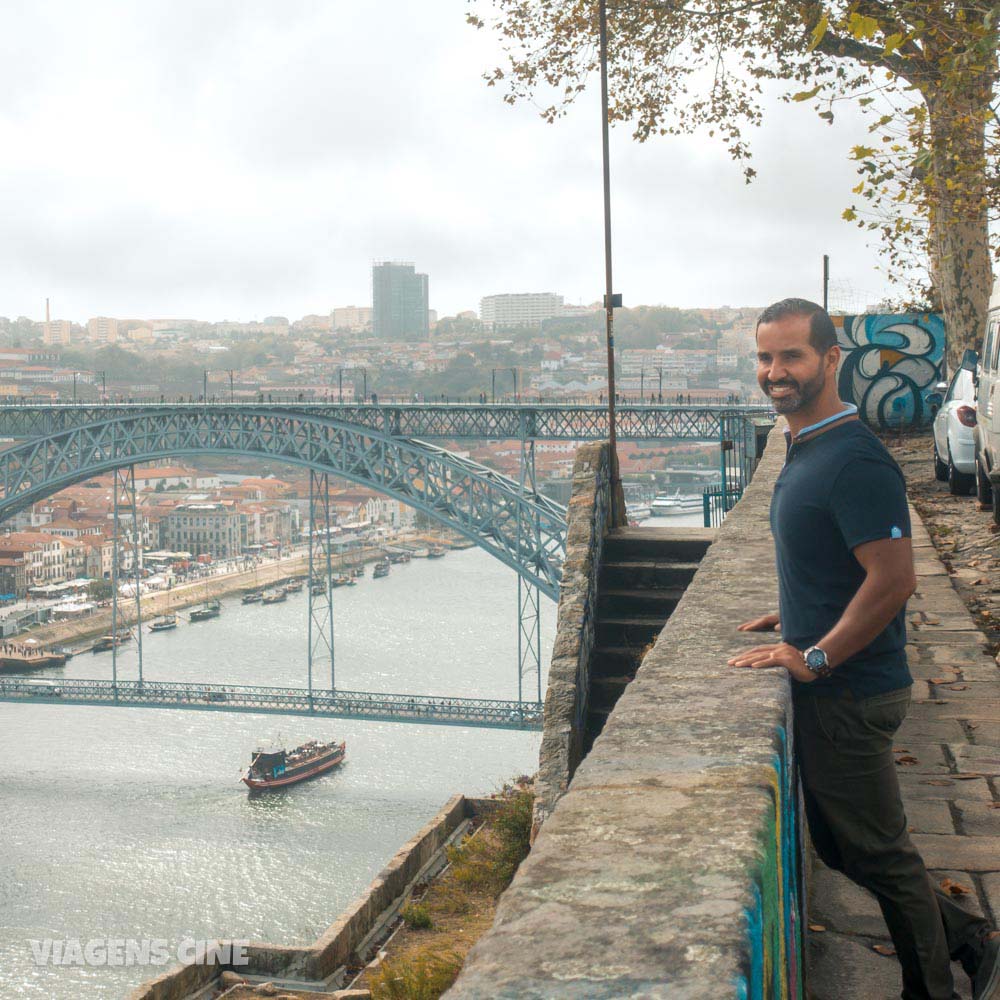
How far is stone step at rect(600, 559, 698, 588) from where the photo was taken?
4.86m

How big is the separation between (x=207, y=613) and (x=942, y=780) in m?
33.2

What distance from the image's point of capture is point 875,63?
836 cm

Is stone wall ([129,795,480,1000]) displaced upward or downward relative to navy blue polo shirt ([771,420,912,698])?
downward

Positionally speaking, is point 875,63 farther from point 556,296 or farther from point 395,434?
point 556,296

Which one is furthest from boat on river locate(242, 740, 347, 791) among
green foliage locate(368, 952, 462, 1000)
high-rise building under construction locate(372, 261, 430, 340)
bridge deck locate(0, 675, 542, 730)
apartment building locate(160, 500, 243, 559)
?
high-rise building under construction locate(372, 261, 430, 340)

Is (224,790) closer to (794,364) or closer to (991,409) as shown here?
(991,409)

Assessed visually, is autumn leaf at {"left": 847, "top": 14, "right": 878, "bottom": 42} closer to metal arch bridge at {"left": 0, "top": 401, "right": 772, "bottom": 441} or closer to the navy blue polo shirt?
the navy blue polo shirt

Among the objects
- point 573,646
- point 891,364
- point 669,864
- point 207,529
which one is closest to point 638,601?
point 573,646

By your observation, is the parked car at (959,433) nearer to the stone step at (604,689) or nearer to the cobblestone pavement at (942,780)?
the cobblestone pavement at (942,780)

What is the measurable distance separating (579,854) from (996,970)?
2.51ft

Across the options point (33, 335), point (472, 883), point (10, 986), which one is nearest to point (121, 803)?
point (10, 986)

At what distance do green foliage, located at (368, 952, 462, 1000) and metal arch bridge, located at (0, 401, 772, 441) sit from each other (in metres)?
15.4

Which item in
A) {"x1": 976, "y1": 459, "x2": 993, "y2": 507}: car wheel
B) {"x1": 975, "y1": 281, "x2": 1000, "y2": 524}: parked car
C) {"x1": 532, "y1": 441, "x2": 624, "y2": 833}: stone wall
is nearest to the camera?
{"x1": 532, "y1": 441, "x2": 624, "y2": 833}: stone wall

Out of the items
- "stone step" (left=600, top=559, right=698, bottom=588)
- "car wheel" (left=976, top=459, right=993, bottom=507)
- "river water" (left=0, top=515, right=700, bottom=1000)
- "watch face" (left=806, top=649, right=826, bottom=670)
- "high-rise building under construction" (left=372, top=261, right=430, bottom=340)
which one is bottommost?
"river water" (left=0, top=515, right=700, bottom=1000)
